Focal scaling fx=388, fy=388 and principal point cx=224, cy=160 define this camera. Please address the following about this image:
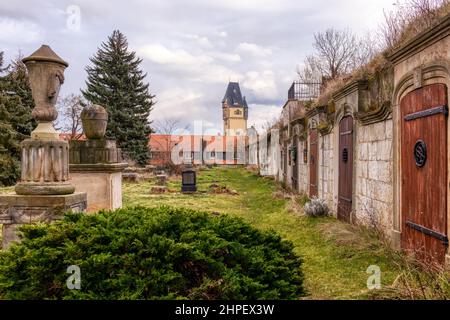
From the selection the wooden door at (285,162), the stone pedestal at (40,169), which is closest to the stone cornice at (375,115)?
the stone pedestal at (40,169)

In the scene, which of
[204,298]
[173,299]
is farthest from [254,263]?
[173,299]

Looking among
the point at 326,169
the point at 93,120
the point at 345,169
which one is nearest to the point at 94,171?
the point at 93,120

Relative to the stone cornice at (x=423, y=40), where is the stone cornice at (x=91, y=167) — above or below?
below

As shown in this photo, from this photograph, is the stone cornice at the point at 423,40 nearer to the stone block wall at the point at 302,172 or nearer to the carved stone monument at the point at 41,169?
the carved stone monument at the point at 41,169

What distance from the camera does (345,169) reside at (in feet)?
29.7

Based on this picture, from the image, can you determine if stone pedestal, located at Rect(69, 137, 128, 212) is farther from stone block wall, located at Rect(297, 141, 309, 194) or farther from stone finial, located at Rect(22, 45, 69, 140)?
stone block wall, located at Rect(297, 141, 309, 194)

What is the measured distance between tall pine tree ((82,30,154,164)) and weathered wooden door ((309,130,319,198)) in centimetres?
2108

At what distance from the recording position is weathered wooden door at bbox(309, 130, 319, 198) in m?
12.1

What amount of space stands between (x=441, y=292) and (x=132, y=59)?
111ft

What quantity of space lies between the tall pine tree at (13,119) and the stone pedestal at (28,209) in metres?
17.4

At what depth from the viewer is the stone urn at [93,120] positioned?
24.7 feet

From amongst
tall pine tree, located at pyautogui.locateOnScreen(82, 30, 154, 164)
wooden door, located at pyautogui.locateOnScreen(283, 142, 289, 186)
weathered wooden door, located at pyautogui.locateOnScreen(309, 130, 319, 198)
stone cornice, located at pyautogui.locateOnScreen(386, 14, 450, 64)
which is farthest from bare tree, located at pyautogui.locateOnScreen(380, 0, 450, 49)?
tall pine tree, located at pyautogui.locateOnScreen(82, 30, 154, 164)
